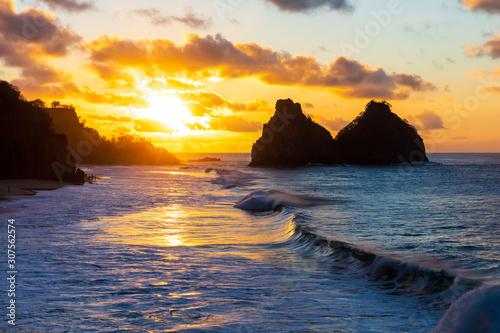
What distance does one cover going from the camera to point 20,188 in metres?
41.7

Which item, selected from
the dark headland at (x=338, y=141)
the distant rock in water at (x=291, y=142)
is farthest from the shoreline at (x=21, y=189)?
the dark headland at (x=338, y=141)

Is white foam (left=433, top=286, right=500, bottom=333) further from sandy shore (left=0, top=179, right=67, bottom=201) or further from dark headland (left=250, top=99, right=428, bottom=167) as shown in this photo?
dark headland (left=250, top=99, right=428, bottom=167)

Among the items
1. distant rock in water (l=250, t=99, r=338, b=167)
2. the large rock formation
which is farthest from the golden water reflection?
distant rock in water (l=250, t=99, r=338, b=167)

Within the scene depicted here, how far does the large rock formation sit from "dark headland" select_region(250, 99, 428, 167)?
120 metres

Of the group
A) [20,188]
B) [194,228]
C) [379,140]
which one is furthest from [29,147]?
[379,140]

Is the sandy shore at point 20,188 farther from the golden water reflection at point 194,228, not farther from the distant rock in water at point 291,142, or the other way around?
the distant rock in water at point 291,142

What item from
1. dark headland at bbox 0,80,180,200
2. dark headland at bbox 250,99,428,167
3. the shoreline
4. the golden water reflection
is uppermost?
dark headland at bbox 250,99,428,167

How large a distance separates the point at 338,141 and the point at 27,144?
15731 cm

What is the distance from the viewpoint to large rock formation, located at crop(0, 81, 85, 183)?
50.5m

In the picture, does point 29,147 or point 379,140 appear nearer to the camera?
point 29,147

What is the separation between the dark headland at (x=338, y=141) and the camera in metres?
175

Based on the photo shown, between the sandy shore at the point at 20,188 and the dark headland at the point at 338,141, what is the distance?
127 metres

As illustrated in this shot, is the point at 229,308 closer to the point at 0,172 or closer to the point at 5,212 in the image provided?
the point at 5,212

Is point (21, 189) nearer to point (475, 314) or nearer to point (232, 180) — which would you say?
point (232, 180)
